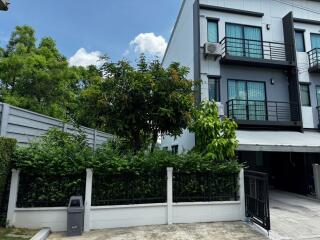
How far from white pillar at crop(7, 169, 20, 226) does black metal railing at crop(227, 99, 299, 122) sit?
11.1 meters

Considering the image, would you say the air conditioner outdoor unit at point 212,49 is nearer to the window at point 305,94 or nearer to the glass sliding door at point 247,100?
the glass sliding door at point 247,100

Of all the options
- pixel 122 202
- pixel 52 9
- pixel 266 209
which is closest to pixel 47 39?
pixel 52 9

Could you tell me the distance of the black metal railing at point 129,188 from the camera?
8.67 m

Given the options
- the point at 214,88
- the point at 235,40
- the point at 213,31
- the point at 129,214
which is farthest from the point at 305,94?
the point at 129,214

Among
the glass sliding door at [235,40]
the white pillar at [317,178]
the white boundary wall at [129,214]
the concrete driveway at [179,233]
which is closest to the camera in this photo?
the concrete driveway at [179,233]

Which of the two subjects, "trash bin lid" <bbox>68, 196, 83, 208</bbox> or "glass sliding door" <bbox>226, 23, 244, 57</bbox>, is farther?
"glass sliding door" <bbox>226, 23, 244, 57</bbox>

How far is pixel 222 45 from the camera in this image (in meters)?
15.6

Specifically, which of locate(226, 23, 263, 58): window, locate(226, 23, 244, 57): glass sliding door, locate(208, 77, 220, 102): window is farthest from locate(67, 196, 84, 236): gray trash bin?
locate(226, 23, 263, 58): window

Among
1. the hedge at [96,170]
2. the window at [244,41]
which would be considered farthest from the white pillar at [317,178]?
the window at [244,41]

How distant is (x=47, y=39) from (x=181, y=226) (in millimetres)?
16892

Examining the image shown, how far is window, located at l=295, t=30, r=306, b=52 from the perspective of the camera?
17.3 metres

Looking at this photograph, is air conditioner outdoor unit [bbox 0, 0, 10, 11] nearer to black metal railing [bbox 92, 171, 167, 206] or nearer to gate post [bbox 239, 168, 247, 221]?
black metal railing [bbox 92, 171, 167, 206]

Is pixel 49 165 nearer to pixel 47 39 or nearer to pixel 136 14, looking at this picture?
pixel 136 14

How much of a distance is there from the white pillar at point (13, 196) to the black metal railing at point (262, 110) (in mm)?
11120
